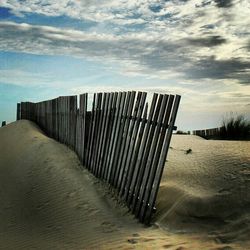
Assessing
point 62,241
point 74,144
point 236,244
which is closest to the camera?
point 236,244

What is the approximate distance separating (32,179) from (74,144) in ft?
7.49

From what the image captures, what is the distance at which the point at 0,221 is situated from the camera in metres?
8.11

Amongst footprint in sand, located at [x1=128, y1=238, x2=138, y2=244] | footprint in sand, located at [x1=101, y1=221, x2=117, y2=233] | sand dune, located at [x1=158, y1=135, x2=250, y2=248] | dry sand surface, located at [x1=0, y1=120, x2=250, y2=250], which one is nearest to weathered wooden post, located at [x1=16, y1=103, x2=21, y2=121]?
dry sand surface, located at [x1=0, y1=120, x2=250, y2=250]

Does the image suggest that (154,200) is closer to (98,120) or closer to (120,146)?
(120,146)

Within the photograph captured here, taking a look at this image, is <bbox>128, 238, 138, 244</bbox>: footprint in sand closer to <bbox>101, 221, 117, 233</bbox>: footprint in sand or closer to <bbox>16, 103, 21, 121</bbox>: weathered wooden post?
<bbox>101, 221, 117, 233</bbox>: footprint in sand

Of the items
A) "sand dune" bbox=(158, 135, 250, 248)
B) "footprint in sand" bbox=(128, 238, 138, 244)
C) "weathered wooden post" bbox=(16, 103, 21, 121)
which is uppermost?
"weathered wooden post" bbox=(16, 103, 21, 121)

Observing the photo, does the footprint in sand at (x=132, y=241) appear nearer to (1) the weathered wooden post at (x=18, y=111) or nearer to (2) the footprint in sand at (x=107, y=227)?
(2) the footprint in sand at (x=107, y=227)

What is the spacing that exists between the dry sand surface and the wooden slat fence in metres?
0.32

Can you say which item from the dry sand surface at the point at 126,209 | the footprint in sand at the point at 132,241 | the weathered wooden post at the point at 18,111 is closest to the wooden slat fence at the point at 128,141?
the dry sand surface at the point at 126,209

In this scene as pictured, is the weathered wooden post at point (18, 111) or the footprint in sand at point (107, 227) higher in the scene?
the weathered wooden post at point (18, 111)

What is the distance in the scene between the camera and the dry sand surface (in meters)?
6.34

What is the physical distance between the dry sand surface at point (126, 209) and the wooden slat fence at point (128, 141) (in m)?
0.32

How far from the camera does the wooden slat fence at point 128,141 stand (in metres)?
7.18

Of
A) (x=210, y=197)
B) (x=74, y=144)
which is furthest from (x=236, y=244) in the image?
(x=74, y=144)
